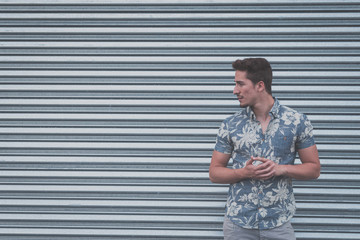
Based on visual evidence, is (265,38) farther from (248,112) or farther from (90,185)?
(90,185)

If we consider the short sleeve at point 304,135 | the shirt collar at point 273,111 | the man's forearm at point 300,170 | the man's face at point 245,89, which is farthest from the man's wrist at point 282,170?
the man's face at point 245,89

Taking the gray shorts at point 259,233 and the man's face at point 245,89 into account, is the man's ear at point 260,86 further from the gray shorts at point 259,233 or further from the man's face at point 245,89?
the gray shorts at point 259,233

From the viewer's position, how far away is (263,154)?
2098 millimetres

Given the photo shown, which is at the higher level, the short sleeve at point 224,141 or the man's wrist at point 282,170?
the short sleeve at point 224,141

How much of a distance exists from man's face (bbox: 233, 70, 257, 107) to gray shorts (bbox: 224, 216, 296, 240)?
3.08 ft

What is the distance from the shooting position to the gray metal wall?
3002 mm

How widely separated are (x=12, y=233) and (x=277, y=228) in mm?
2786

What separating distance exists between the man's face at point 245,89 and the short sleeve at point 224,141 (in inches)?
9.6

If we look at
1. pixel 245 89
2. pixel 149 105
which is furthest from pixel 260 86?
pixel 149 105

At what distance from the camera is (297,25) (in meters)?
3.03

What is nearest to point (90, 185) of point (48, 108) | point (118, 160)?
point (118, 160)

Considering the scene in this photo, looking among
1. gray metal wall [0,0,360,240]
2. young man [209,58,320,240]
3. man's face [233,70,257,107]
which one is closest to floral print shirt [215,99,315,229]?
young man [209,58,320,240]

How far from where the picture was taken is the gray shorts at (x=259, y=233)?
211 centimetres

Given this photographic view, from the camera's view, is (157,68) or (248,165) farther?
(157,68)
